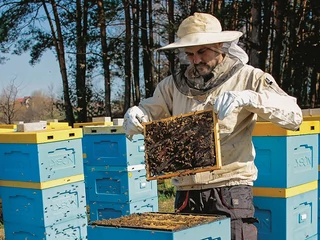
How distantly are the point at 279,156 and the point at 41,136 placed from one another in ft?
5.63

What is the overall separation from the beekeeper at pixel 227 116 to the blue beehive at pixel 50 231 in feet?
6.19

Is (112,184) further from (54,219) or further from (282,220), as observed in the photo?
(282,220)

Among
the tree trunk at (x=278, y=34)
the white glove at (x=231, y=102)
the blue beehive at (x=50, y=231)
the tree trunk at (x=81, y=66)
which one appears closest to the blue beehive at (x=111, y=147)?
the blue beehive at (x=50, y=231)

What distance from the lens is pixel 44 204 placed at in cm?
349

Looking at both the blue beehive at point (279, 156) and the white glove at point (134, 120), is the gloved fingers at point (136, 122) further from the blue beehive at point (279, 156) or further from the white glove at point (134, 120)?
the blue beehive at point (279, 156)

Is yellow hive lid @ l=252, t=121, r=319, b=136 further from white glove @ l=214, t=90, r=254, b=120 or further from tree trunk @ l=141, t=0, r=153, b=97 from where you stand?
tree trunk @ l=141, t=0, r=153, b=97

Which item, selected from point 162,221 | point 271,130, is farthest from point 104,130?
point 162,221

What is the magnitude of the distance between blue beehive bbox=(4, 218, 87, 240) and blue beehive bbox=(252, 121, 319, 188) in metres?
1.70

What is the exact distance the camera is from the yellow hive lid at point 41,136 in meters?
3.40

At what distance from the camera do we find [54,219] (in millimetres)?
3607

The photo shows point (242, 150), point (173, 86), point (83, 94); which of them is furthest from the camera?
point (83, 94)

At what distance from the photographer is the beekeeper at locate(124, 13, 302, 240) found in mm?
1874

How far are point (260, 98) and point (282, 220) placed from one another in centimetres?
122

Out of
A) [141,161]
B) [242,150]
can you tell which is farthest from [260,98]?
[141,161]
